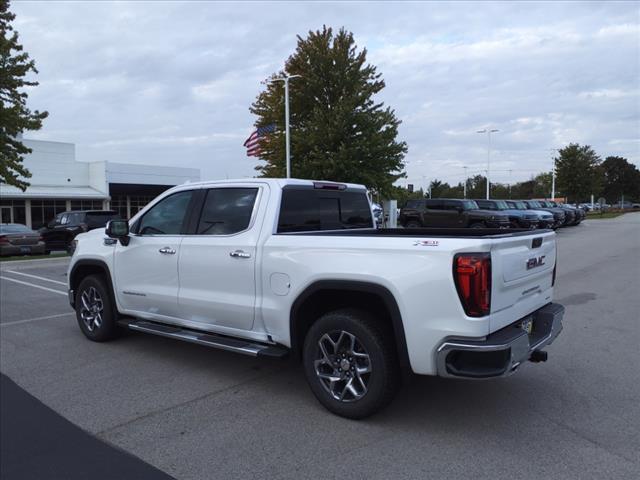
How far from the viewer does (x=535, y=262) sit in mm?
4215

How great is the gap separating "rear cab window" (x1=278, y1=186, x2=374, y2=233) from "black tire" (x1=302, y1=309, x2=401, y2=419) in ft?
3.61

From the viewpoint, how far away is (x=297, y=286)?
429 cm

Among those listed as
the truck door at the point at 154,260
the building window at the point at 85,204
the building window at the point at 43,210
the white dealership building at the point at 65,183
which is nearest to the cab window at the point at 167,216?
the truck door at the point at 154,260

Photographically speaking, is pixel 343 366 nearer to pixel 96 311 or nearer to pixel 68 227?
pixel 96 311

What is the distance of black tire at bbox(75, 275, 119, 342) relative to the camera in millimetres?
6234

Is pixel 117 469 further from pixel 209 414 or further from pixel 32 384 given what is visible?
pixel 32 384

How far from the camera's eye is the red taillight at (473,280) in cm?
348

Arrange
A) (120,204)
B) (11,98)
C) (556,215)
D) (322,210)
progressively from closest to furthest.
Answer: (322,210) < (11,98) < (556,215) < (120,204)

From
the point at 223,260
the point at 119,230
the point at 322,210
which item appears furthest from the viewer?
the point at 119,230

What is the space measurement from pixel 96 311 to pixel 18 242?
13865 mm

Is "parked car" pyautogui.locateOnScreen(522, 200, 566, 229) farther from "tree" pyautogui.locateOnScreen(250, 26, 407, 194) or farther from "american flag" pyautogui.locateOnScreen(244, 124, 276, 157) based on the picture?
"american flag" pyautogui.locateOnScreen(244, 124, 276, 157)

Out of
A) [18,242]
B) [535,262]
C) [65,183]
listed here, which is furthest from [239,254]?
[65,183]

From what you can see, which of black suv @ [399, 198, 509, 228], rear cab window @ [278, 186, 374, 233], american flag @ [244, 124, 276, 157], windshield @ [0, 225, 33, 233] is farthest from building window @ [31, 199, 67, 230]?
rear cab window @ [278, 186, 374, 233]

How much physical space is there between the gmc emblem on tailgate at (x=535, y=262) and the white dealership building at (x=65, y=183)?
40849 mm
